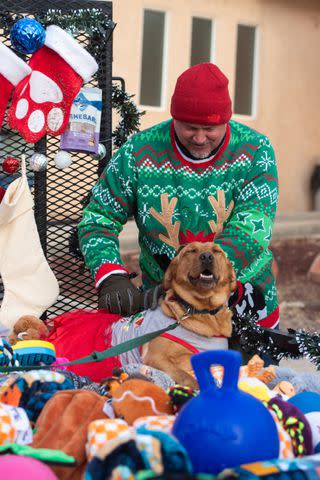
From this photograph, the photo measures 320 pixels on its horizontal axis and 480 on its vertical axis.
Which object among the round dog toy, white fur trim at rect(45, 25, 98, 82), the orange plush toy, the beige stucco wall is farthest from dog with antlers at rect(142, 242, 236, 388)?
the beige stucco wall

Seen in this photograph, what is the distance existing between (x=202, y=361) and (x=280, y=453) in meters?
0.21

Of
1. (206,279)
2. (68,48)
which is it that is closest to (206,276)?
(206,279)

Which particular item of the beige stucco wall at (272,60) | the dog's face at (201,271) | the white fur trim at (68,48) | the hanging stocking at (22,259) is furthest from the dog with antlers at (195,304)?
the beige stucco wall at (272,60)

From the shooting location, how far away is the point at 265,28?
406 inches

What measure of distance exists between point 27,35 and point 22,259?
82 cm

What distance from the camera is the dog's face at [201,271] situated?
96.7 inches

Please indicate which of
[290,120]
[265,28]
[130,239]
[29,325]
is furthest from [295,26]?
[29,325]

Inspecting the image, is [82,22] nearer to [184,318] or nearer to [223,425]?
[184,318]

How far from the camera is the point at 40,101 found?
311 cm

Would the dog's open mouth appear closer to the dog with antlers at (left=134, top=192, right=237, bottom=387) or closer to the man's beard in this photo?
the dog with antlers at (left=134, top=192, right=237, bottom=387)

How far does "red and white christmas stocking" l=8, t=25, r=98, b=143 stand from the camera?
3.10 m

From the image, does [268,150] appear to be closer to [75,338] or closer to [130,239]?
[75,338]

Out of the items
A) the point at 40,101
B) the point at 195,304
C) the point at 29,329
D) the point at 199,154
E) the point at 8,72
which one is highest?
the point at 8,72

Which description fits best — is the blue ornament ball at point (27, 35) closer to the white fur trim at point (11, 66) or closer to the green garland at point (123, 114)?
the white fur trim at point (11, 66)
